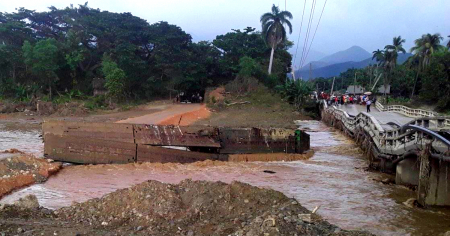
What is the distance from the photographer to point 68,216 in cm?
779

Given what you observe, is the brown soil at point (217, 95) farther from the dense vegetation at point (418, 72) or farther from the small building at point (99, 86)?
the dense vegetation at point (418, 72)

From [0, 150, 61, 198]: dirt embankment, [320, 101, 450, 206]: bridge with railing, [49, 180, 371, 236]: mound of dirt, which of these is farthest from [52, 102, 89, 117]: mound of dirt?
[49, 180, 371, 236]: mound of dirt

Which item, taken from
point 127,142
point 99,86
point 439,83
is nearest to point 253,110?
point 99,86

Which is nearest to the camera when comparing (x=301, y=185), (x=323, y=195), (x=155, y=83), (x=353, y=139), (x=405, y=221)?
(x=405, y=221)

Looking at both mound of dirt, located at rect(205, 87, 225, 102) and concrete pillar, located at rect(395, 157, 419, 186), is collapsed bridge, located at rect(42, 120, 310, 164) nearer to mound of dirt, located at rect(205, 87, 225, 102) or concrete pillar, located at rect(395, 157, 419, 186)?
concrete pillar, located at rect(395, 157, 419, 186)

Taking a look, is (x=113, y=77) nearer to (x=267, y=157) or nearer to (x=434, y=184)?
(x=267, y=157)

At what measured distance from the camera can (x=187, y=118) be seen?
37219 millimetres

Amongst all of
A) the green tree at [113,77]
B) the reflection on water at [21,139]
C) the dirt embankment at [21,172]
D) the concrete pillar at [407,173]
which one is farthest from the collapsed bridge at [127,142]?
the green tree at [113,77]

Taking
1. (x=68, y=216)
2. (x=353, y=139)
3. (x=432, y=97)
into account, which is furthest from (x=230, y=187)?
(x=432, y=97)

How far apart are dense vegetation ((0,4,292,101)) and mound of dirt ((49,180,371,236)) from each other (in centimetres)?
3706

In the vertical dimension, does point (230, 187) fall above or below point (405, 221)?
above

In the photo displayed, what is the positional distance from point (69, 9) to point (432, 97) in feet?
165

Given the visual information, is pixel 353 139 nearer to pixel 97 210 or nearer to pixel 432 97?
pixel 97 210

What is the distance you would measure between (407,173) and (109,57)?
4013cm
